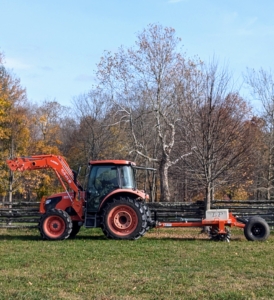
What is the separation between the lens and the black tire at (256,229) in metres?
13.3

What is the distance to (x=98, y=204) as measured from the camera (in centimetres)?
1395

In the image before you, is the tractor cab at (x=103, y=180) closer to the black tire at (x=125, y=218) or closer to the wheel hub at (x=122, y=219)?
the black tire at (x=125, y=218)

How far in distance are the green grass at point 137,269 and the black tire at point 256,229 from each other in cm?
23

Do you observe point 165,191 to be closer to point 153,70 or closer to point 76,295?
point 153,70

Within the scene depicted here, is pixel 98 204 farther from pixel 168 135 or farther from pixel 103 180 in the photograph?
pixel 168 135

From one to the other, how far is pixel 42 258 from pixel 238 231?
8.16 metres

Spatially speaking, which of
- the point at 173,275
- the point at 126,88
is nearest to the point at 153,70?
the point at 126,88

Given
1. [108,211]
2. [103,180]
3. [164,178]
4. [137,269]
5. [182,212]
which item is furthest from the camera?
[164,178]

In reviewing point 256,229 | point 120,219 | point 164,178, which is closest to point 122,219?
point 120,219

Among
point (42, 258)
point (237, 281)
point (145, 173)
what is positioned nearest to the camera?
point (237, 281)

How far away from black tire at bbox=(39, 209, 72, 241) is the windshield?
1.98m

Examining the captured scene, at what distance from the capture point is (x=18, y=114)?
26984 mm

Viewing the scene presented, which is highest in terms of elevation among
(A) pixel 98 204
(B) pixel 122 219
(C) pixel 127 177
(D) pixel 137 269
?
(C) pixel 127 177

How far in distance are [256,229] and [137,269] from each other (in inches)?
221
